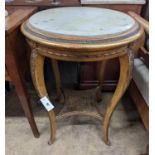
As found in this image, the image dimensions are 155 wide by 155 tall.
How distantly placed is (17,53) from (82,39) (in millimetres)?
394

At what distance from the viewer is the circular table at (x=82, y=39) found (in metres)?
0.76

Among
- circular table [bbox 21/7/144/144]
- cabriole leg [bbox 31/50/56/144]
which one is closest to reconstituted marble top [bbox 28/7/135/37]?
circular table [bbox 21/7/144/144]

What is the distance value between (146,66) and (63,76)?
758 mm

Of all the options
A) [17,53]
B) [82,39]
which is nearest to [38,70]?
[17,53]

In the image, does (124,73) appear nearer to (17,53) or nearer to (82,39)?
(82,39)

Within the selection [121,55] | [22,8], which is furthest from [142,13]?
[22,8]

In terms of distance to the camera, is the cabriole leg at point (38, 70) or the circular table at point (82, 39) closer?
the circular table at point (82, 39)

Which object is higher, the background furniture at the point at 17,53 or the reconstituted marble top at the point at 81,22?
the reconstituted marble top at the point at 81,22

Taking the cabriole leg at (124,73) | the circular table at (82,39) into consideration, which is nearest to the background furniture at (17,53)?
the circular table at (82,39)

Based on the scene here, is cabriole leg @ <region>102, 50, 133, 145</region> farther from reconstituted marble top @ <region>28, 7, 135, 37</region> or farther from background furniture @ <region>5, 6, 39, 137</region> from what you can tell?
background furniture @ <region>5, 6, 39, 137</region>

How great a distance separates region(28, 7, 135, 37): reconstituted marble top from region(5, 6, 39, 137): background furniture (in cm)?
9

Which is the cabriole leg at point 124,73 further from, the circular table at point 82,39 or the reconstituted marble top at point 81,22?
the reconstituted marble top at point 81,22

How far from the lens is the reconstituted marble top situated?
796mm

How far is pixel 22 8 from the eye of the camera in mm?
1202
